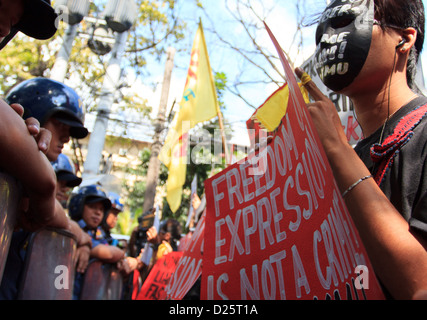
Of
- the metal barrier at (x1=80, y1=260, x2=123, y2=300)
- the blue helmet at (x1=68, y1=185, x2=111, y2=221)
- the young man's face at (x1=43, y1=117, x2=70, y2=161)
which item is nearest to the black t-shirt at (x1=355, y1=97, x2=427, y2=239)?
the young man's face at (x1=43, y1=117, x2=70, y2=161)

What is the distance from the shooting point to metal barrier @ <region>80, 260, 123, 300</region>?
353cm

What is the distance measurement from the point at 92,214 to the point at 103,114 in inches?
286

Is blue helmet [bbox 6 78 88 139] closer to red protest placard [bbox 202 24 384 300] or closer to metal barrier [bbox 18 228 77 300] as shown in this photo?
metal barrier [bbox 18 228 77 300]

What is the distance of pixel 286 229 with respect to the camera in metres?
1.31

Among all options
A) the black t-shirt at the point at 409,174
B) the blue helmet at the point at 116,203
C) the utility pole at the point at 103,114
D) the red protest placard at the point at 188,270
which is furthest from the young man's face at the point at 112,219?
the utility pole at the point at 103,114

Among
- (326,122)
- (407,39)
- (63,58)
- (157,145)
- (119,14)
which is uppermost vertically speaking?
(119,14)

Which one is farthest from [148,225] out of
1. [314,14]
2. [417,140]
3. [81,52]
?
[81,52]

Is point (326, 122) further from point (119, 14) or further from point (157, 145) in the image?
point (157, 145)

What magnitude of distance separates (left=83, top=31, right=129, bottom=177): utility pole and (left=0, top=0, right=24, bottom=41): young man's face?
9554 millimetres

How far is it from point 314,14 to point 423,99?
759 mm

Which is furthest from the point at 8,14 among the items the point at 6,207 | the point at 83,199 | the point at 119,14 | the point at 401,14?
the point at 119,14

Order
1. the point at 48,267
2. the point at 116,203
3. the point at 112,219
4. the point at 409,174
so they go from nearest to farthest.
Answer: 1. the point at 409,174
2. the point at 48,267
3. the point at 112,219
4. the point at 116,203

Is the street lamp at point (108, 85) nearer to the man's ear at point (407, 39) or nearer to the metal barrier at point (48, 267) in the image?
the metal barrier at point (48, 267)
